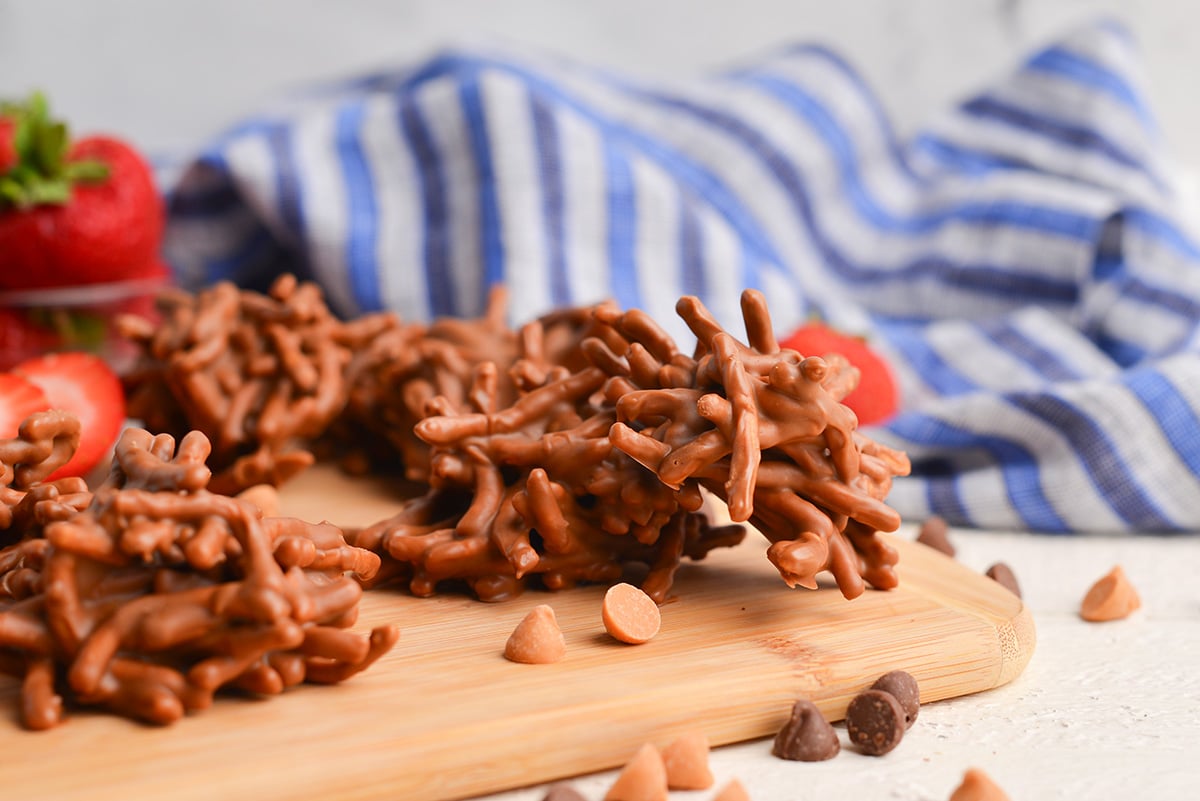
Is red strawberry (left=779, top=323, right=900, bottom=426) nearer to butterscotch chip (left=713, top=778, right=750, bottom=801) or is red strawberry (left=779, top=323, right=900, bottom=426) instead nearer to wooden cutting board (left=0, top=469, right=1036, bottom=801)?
wooden cutting board (left=0, top=469, right=1036, bottom=801)

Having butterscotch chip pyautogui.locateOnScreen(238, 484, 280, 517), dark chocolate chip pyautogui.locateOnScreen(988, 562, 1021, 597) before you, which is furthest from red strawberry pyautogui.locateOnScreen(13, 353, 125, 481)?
dark chocolate chip pyautogui.locateOnScreen(988, 562, 1021, 597)

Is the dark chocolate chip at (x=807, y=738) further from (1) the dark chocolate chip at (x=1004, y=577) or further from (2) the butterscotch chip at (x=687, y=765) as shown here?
(1) the dark chocolate chip at (x=1004, y=577)

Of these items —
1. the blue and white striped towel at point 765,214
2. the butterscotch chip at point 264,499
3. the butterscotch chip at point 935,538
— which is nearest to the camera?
the butterscotch chip at point 264,499

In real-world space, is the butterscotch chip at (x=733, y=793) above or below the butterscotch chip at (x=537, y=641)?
below

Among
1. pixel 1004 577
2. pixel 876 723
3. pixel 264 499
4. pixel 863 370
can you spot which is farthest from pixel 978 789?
pixel 863 370

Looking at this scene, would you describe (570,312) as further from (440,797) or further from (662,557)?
(440,797)

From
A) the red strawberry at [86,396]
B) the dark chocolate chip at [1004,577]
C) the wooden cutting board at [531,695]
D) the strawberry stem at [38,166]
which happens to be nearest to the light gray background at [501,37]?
the strawberry stem at [38,166]

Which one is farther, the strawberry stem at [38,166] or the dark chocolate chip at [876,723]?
the strawberry stem at [38,166]

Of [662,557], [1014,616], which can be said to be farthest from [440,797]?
[1014,616]

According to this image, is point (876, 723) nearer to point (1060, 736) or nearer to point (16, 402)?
point (1060, 736)
